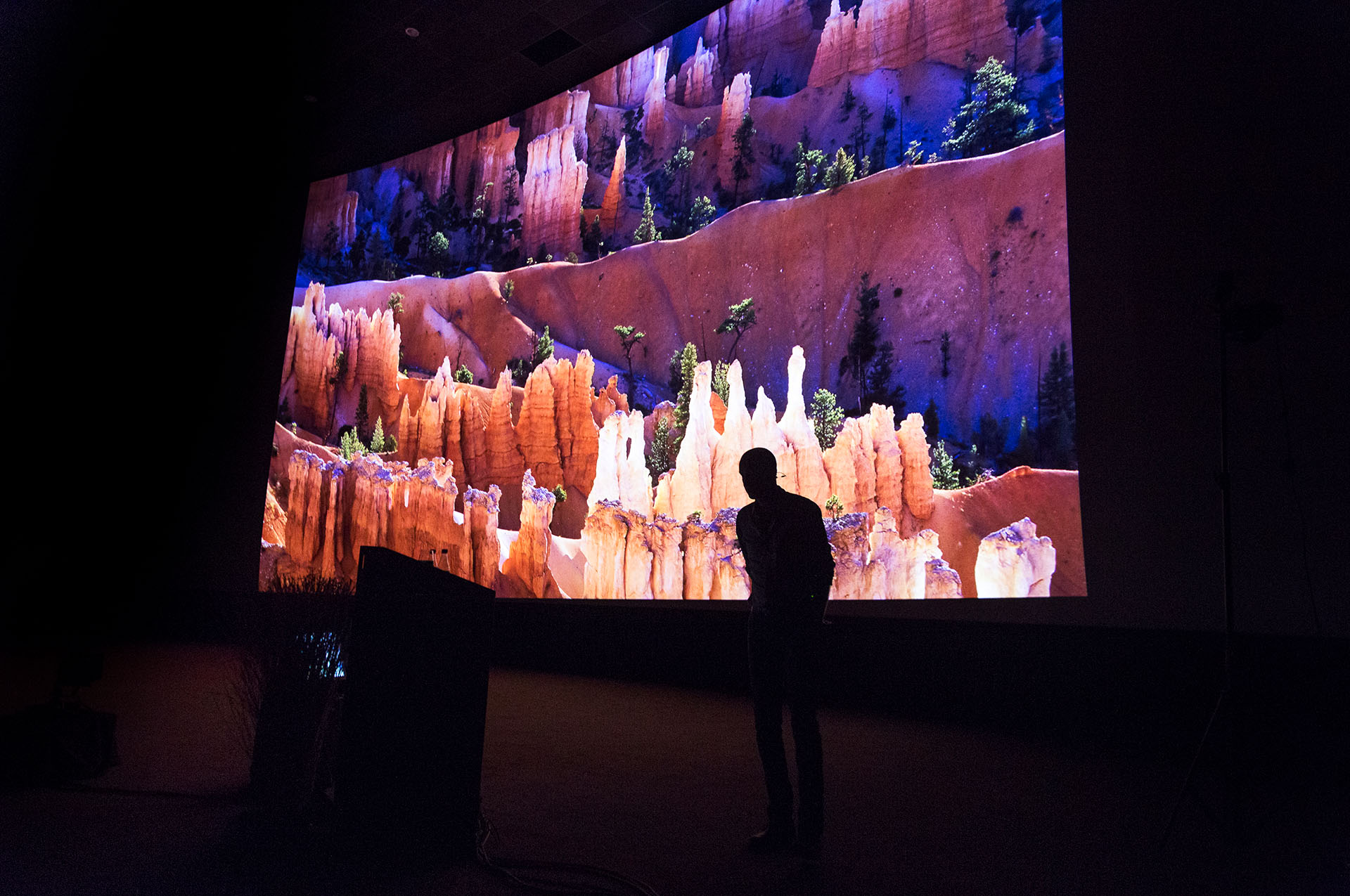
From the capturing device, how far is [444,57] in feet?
24.0

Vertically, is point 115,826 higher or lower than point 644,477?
lower

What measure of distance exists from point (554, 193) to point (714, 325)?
2.55 meters

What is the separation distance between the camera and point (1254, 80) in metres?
4.11

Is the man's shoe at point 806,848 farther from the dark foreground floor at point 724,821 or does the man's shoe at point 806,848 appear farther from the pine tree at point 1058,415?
the pine tree at point 1058,415

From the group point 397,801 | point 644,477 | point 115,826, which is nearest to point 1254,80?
point 644,477

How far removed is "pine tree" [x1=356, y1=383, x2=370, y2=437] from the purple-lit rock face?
20.9 feet

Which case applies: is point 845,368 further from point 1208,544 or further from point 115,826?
point 115,826

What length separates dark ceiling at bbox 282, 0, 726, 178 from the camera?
6688mm

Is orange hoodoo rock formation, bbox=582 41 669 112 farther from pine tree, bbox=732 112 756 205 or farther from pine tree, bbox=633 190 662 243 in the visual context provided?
pine tree, bbox=732 112 756 205

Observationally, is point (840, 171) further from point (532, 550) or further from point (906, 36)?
point (532, 550)

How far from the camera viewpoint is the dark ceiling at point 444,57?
6688 mm

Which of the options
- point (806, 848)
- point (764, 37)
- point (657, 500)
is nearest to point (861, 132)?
point (764, 37)

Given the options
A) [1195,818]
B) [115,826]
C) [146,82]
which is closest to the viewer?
[115,826]

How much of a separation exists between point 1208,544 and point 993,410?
136cm
